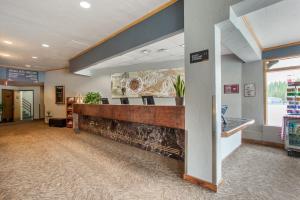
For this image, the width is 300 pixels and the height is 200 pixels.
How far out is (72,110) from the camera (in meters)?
6.80

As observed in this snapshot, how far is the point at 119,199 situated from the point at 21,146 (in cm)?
389

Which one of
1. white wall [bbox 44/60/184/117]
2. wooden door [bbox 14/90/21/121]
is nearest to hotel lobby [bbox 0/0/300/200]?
white wall [bbox 44/60/184/117]

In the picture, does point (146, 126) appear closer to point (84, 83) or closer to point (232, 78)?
point (232, 78)

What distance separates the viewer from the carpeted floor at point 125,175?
2.07 m

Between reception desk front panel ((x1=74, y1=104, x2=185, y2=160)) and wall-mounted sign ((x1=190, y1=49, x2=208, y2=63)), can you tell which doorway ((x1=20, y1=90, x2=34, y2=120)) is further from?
wall-mounted sign ((x1=190, y1=49, x2=208, y2=63))

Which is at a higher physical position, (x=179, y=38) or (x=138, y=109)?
(x=179, y=38)

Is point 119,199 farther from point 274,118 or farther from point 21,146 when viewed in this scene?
point 274,118

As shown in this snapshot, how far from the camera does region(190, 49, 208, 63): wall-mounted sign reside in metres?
2.20

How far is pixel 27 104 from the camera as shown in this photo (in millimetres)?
11031

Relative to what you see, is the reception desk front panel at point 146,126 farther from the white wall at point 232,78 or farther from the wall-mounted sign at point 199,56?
the white wall at point 232,78

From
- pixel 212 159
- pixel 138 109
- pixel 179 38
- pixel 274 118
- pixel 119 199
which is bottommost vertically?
pixel 119 199

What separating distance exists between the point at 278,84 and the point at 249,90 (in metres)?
0.74

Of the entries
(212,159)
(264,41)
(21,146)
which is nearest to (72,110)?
(21,146)

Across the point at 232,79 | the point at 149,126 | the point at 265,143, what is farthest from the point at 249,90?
the point at 149,126
